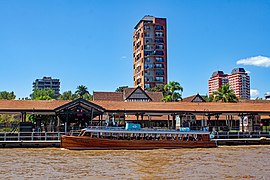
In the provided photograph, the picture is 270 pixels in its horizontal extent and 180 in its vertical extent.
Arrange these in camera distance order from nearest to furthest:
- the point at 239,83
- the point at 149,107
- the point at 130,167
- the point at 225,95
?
the point at 130,167 < the point at 149,107 < the point at 225,95 < the point at 239,83

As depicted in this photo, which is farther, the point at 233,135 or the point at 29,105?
the point at 29,105

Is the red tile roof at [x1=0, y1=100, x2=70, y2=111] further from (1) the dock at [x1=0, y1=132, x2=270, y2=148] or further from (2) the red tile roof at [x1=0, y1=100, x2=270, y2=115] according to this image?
(1) the dock at [x1=0, y1=132, x2=270, y2=148]

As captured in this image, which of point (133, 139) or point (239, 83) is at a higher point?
point (239, 83)

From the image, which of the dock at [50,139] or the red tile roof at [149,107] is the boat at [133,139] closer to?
the dock at [50,139]

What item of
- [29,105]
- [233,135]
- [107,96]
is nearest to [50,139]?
[29,105]

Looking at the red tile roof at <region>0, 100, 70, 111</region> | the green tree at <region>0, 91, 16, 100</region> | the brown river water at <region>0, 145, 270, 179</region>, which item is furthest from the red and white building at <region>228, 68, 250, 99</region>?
the brown river water at <region>0, 145, 270, 179</region>

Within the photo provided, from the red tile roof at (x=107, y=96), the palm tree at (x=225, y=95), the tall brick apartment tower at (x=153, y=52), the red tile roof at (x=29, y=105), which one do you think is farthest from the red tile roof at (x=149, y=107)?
the tall brick apartment tower at (x=153, y=52)

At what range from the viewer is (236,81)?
7416 inches

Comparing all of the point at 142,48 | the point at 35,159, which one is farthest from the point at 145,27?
Answer: the point at 35,159

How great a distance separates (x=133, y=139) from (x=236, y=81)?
6476 inches

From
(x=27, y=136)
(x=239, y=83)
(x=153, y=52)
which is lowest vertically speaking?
(x=27, y=136)

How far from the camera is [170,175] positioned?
17.1 meters

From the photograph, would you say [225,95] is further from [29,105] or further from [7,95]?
[7,95]

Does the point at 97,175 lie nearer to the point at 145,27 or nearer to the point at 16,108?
the point at 16,108
